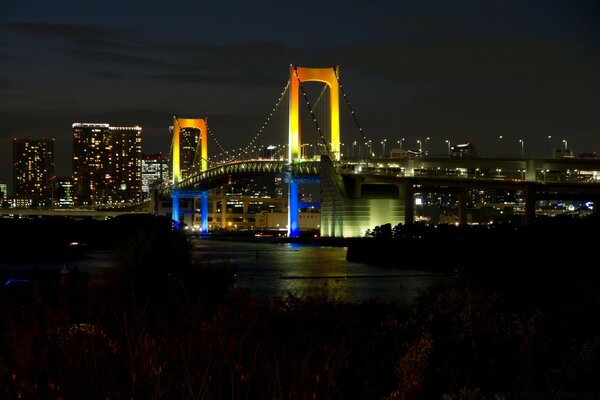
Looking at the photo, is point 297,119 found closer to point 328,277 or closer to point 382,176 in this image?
point 382,176

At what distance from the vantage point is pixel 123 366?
7883 millimetres

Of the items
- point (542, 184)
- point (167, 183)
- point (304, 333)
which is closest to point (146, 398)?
point (304, 333)

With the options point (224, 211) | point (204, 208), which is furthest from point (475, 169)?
point (224, 211)

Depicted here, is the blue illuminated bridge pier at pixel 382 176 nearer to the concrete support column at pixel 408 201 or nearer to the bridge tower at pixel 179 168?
the concrete support column at pixel 408 201

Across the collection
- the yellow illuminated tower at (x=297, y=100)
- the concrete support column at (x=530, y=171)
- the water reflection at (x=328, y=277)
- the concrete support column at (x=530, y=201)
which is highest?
the yellow illuminated tower at (x=297, y=100)

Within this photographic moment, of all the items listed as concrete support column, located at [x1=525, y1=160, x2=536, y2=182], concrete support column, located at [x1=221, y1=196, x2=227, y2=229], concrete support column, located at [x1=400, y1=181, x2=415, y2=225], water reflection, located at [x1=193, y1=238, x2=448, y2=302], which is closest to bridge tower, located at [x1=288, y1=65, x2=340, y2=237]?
concrete support column, located at [x1=400, y1=181, x2=415, y2=225]

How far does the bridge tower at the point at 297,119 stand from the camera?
6944 cm

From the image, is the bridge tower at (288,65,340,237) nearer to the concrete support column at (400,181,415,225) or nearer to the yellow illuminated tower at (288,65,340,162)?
the yellow illuminated tower at (288,65,340,162)

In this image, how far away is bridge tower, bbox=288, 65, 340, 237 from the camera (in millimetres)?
69438

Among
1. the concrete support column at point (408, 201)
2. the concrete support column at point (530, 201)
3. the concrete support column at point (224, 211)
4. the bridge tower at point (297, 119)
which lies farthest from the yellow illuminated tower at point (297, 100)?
the concrete support column at point (224, 211)

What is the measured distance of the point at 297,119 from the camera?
72.4 meters

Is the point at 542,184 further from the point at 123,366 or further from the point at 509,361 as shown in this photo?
the point at 123,366

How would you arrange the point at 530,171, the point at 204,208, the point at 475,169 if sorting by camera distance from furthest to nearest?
the point at 204,208 → the point at 475,169 → the point at 530,171

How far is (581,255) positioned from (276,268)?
12.0 meters
